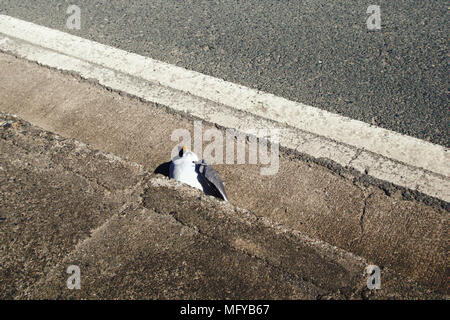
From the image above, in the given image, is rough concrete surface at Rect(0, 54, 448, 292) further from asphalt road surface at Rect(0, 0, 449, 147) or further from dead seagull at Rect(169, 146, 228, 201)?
asphalt road surface at Rect(0, 0, 449, 147)

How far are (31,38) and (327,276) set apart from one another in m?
3.60

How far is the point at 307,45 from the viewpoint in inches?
146

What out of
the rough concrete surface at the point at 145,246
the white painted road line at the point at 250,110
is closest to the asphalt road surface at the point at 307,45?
the white painted road line at the point at 250,110

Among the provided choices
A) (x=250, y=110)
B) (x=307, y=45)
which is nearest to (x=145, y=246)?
(x=250, y=110)

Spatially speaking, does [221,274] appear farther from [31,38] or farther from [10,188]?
[31,38]

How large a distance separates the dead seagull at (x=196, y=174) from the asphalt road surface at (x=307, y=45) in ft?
3.48

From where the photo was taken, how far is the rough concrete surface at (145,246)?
6.13ft

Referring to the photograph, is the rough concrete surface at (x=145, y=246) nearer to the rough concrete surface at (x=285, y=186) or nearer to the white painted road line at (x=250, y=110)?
the rough concrete surface at (x=285, y=186)

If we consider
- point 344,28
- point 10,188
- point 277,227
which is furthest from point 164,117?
point 344,28

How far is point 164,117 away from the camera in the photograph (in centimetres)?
307

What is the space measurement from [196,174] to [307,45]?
6.15 ft

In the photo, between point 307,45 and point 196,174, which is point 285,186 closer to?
point 196,174

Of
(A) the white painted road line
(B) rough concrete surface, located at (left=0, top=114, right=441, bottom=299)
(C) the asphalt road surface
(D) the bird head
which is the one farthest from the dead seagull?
(C) the asphalt road surface

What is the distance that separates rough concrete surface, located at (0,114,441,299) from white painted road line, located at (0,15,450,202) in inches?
32.7
